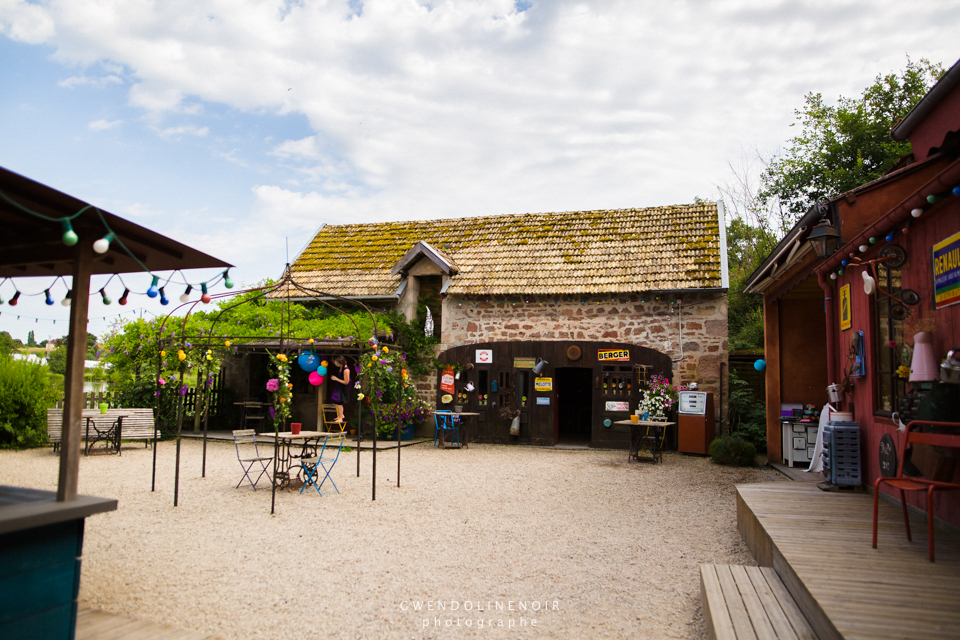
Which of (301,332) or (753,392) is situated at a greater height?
(301,332)

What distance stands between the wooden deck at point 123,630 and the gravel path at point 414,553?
0.62 feet

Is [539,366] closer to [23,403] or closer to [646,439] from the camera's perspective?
[646,439]

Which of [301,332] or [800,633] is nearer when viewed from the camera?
[800,633]

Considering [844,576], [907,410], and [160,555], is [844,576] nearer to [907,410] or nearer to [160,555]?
[907,410]

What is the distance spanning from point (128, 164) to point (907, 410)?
1010cm

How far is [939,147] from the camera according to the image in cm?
507

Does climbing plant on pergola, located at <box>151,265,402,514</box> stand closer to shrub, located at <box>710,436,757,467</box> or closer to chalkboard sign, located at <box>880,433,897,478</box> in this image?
chalkboard sign, located at <box>880,433,897,478</box>

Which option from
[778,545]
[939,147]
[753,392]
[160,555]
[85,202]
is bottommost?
[160,555]

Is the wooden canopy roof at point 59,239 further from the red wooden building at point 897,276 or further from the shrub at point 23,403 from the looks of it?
the shrub at point 23,403

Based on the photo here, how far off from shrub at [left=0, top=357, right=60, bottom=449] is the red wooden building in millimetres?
13109

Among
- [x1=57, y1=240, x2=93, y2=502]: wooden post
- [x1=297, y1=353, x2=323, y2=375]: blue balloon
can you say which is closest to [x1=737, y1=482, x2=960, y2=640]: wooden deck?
[x1=57, y1=240, x2=93, y2=502]: wooden post

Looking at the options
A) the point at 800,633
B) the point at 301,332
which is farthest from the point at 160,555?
the point at 301,332

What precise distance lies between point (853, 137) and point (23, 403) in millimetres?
19928

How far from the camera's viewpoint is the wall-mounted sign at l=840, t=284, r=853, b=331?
20.5ft
